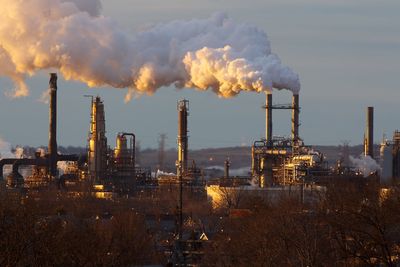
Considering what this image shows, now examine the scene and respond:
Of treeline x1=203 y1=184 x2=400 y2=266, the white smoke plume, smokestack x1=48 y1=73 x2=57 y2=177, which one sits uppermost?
smokestack x1=48 y1=73 x2=57 y2=177

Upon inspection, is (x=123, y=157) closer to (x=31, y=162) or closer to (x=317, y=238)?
(x=31, y=162)

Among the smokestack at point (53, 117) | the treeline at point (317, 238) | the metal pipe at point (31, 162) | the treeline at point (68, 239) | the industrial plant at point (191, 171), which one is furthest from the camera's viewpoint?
the metal pipe at point (31, 162)

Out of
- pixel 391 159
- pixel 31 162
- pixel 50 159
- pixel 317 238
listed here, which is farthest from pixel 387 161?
pixel 317 238

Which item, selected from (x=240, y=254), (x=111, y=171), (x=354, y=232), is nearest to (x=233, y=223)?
(x=240, y=254)

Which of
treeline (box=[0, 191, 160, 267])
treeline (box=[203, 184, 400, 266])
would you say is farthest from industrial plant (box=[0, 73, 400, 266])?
treeline (box=[203, 184, 400, 266])

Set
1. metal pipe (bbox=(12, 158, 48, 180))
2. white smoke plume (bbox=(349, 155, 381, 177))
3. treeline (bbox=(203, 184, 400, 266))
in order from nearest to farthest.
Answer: treeline (bbox=(203, 184, 400, 266))
white smoke plume (bbox=(349, 155, 381, 177))
metal pipe (bbox=(12, 158, 48, 180))

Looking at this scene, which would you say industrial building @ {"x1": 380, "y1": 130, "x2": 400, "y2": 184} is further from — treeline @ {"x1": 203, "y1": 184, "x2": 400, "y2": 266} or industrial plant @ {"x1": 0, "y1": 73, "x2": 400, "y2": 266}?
treeline @ {"x1": 203, "y1": 184, "x2": 400, "y2": 266}

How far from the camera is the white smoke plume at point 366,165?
A: 104 metres

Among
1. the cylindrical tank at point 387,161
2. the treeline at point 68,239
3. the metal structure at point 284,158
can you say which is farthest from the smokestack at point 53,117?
the cylindrical tank at point 387,161

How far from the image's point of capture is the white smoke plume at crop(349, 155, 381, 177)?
104m

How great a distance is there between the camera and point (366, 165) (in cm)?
10631

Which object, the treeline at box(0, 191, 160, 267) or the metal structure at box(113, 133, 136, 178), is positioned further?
the metal structure at box(113, 133, 136, 178)

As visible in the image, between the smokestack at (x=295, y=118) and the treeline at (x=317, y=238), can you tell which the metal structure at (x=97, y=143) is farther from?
the treeline at (x=317, y=238)

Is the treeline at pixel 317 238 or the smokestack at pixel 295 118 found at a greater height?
the smokestack at pixel 295 118
